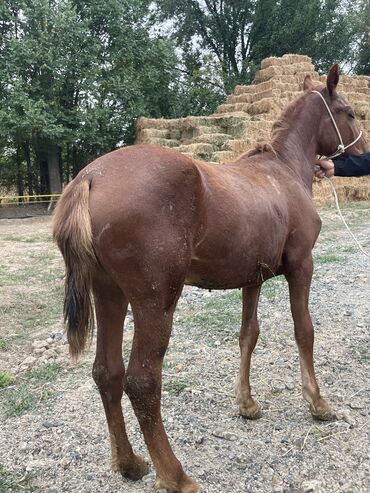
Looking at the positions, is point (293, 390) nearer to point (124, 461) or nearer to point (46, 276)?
point (124, 461)

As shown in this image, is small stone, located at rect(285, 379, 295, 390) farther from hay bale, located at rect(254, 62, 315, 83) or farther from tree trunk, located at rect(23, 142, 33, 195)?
tree trunk, located at rect(23, 142, 33, 195)

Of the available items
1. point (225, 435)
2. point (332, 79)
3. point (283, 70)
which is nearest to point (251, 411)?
point (225, 435)

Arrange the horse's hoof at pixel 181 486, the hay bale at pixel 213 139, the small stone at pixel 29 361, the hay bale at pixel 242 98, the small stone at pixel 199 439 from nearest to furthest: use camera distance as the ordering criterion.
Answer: the horse's hoof at pixel 181 486 < the small stone at pixel 199 439 < the small stone at pixel 29 361 < the hay bale at pixel 213 139 < the hay bale at pixel 242 98

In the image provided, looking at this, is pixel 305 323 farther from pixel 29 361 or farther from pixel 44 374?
pixel 29 361

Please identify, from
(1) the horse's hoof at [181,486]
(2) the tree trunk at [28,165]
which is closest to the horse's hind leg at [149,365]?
(1) the horse's hoof at [181,486]

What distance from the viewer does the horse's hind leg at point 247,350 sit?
3189 millimetres

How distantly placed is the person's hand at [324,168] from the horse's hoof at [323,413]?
5.98 ft

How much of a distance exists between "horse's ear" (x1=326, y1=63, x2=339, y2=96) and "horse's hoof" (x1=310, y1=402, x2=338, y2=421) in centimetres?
241

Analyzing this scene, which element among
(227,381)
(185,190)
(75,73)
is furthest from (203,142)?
(185,190)

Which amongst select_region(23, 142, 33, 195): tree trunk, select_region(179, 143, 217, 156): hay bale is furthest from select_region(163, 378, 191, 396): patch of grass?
select_region(23, 142, 33, 195): tree trunk

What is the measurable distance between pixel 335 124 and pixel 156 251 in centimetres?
218

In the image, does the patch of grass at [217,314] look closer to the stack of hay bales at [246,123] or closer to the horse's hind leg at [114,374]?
the horse's hind leg at [114,374]

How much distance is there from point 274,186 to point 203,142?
12.1 metres

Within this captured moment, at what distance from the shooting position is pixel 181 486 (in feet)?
7.72
